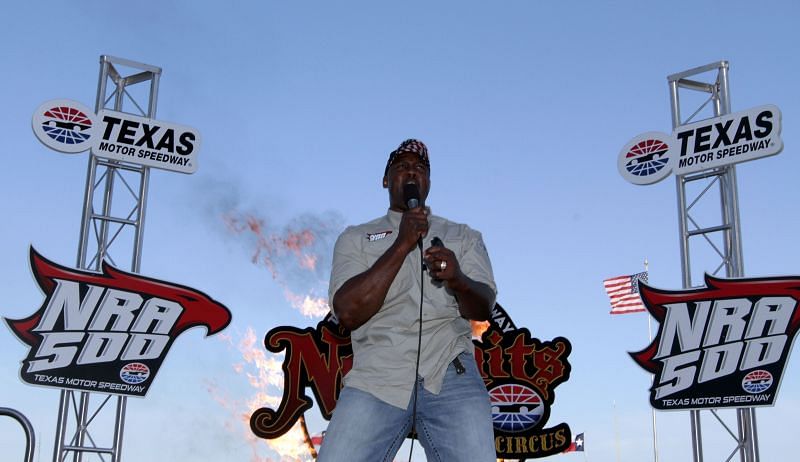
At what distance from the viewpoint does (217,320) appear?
420 inches

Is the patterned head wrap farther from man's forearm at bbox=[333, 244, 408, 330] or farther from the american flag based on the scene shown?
the american flag

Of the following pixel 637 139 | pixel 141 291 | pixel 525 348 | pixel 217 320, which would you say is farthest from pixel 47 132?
pixel 637 139

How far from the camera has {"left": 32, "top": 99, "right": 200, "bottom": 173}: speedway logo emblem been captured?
10117 mm

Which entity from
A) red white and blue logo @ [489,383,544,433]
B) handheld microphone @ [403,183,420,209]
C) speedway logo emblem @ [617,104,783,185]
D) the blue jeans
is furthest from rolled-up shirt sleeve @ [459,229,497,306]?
speedway logo emblem @ [617,104,783,185]

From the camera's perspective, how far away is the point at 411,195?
3074 mm

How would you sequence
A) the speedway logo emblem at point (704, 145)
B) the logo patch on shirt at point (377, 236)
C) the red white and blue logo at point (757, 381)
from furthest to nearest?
1. the speedway logo emblem at point (704, 145)
2. the red white and blue logo at point (757, 381)
3. the logo patch on shirt at point (377, 236)

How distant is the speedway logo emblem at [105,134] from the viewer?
398 inches

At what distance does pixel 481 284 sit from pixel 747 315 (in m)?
8.00

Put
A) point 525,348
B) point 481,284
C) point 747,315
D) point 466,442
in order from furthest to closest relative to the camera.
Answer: point 525,348
point 747,315
point 481,284
point 466,442

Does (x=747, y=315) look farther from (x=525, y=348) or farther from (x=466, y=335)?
(x=466, y=335)

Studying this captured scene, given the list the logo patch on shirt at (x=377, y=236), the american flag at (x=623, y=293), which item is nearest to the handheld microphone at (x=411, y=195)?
the logo patch on shirt at (x=377, y=236)

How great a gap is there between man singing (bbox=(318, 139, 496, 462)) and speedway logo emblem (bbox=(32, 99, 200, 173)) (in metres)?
7.93

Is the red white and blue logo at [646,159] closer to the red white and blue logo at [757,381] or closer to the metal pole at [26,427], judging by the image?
the red white and blue logo at [757,381]

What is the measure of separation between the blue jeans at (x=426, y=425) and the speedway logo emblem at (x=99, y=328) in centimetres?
782
